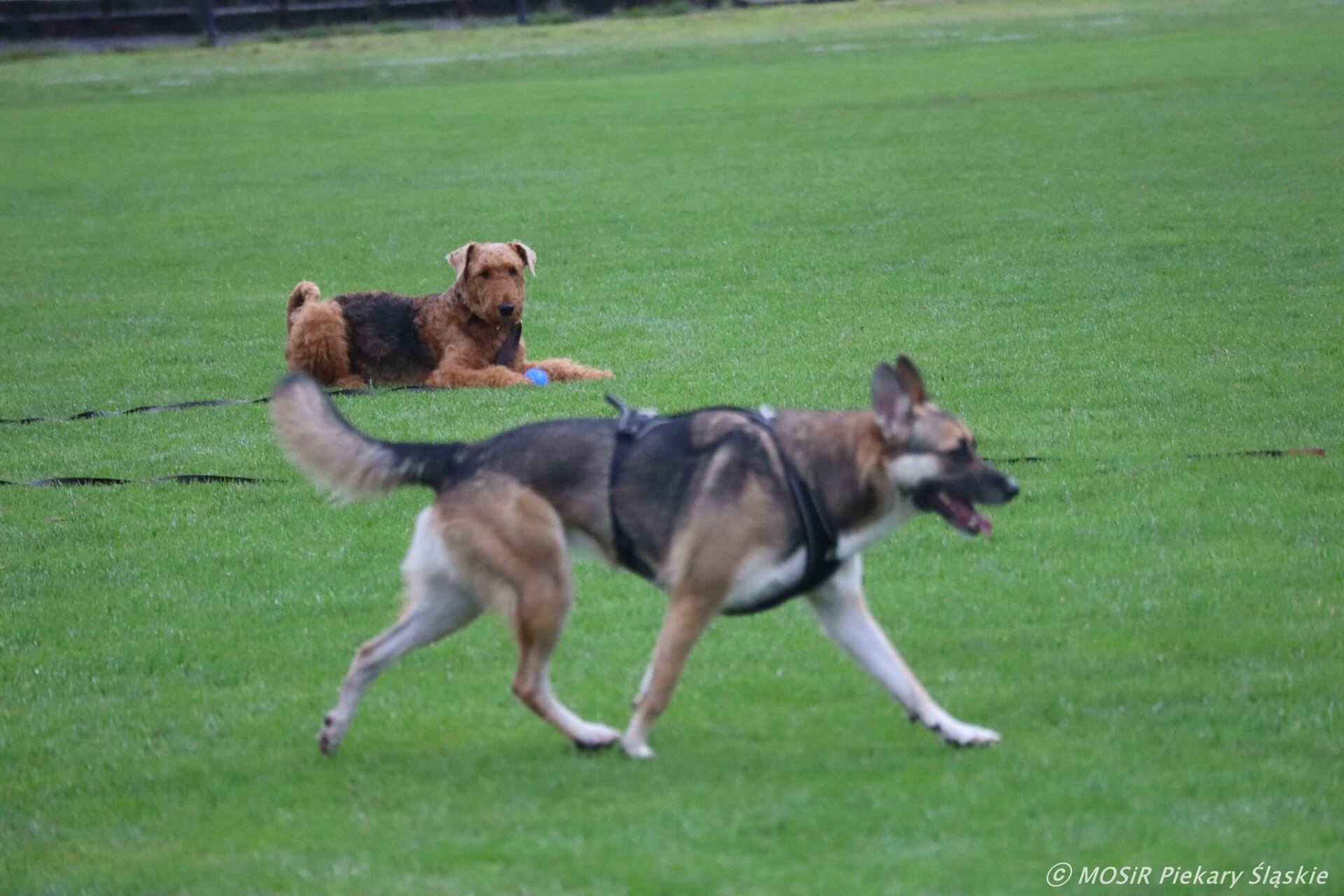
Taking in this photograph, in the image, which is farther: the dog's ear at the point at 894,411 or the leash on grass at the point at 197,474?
the leash on grass at the point at 197,474

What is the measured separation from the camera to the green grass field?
6.00 metres

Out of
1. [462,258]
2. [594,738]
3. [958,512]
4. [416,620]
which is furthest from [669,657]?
[462,258]

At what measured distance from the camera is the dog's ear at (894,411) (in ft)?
21.2

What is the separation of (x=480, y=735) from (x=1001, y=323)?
31.0 ft

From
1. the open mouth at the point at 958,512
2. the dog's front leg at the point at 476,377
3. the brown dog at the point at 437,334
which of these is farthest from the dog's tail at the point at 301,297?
the open mouth at the point at 958,512

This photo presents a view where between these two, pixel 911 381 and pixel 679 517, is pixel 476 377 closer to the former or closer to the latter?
pixel 679 517

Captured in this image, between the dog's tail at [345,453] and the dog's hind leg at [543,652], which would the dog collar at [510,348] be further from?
the dog's hind leg at [543,652]

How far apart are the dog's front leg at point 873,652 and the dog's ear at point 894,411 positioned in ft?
1.80

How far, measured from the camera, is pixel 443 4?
59.2 m

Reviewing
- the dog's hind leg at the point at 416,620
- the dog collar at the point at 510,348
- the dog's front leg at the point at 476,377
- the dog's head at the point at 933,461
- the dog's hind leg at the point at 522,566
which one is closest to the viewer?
the dog's head at the point at 933,461

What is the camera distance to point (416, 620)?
22.5 feet

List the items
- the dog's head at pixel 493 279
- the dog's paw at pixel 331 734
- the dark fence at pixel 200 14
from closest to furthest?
the dog's paw at pixel 331 734
the dog's head at pixel 493 279
the dark fence at pixel 200 14

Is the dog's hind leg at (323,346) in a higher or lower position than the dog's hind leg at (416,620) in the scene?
lower

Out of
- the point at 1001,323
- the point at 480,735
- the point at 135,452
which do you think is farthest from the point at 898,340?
the point at 480,735
